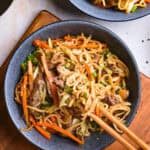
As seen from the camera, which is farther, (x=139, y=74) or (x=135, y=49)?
(x=135, y=49)

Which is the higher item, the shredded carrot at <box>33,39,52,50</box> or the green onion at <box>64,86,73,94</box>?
the shredded carrot at <box>33,39,52,50</box>

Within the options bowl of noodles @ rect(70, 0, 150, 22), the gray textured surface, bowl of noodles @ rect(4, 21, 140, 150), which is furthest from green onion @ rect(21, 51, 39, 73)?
bowl of noodles @ rect(70, 0, 150, 22)

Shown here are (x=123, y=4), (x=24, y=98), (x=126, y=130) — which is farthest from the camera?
(x=123, y=4)

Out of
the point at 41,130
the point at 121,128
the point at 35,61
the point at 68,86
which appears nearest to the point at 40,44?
the point at 35,61

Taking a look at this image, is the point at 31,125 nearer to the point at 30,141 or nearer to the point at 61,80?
the point at 30,141

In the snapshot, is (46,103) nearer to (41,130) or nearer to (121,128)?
(41,130)

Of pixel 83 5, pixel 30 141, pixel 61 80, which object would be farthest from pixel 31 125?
pixel 83 5

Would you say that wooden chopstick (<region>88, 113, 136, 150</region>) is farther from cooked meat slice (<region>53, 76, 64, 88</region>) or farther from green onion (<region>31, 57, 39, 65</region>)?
green onion (<region>31, 57, 39, 65</region>)
